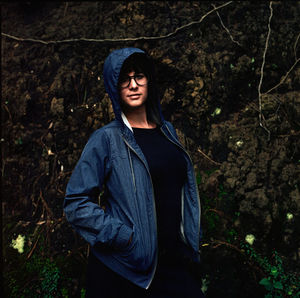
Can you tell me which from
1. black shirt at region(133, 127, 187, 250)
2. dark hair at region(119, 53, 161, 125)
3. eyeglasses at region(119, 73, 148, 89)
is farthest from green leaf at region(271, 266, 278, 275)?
eyeglasses at region(119, 73, 148, 89)

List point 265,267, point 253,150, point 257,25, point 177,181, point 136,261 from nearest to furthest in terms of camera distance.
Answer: point 136,261, point 177,181, point 265,267, point 253,150, point 257,25

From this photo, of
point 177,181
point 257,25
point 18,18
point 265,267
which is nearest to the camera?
point 177,181

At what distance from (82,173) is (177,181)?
673 mm

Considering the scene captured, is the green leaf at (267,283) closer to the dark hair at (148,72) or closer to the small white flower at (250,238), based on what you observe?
the small white flower at (250,238)

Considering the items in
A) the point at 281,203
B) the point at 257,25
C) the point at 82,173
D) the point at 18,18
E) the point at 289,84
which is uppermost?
the point at 18,18

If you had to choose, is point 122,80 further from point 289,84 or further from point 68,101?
point 289,84

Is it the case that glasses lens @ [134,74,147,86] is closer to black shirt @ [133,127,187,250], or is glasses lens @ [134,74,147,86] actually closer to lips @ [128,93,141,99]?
lips @ [128,93,141,99]

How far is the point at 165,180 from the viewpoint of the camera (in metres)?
1.79

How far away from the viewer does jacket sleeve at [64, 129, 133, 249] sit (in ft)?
4.92

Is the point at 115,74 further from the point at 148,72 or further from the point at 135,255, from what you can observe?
the point at 135,255

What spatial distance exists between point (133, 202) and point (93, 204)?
0.80ft

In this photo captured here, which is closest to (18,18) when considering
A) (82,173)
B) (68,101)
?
(68,101)

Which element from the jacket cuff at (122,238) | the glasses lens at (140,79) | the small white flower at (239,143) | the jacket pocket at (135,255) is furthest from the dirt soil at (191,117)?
the jacket cuff at (122,238)

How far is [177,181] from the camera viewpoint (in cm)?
188
